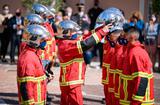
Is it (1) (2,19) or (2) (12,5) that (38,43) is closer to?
(1) (2,19)

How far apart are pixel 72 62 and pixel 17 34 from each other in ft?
30.5

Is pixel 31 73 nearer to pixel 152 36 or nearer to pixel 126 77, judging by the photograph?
pixel 126 77

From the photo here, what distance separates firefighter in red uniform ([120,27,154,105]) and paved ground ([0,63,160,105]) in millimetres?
4188

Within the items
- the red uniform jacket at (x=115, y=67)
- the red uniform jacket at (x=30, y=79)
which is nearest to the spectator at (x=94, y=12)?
the red uniform jacket at (x=115, y=67)

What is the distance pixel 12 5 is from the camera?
20.5 meters

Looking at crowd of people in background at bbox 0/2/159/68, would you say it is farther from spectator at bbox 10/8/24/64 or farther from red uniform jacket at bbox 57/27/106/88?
red uniform jacket at bbox 57/27/106/88

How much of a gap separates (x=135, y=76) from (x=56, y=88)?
20.7 feet

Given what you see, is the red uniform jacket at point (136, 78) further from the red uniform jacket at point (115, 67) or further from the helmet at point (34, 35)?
the helmet at point (34, 35)

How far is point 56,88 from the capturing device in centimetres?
1230

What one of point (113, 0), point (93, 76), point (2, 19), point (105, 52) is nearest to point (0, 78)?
point (93, 76)

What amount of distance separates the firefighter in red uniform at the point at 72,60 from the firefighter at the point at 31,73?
1118 mm

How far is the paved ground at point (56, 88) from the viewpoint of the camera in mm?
10769

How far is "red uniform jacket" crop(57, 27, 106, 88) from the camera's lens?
7.88 m

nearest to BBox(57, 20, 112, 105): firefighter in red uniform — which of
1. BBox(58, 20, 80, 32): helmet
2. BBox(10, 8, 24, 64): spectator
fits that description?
BBox(58, 20, 80, 32): helmet
